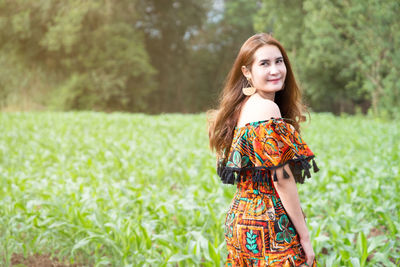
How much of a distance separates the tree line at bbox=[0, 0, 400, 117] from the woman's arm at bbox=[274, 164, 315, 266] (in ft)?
51.0

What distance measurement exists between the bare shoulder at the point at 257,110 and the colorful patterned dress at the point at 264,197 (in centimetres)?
3

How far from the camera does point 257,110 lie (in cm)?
162

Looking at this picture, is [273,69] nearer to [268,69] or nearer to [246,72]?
[268,69]

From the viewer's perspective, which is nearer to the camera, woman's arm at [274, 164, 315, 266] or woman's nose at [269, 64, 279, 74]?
woman's arm at [274, 164, 315, 266]

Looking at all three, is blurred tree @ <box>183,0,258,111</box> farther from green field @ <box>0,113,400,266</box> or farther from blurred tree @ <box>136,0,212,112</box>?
green field @ <box>0,113,400,266</box>

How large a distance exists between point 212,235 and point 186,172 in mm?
2215

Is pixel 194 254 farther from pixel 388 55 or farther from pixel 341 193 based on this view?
pixel 388 55

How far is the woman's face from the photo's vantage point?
1.70m

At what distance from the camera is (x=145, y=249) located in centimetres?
299

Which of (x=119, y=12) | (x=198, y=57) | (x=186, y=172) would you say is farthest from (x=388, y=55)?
(x=198, y=57)

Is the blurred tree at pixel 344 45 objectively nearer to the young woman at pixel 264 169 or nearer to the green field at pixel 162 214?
the green field at pixel 162 214

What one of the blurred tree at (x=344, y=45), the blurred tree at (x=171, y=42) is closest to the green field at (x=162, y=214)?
the blurred tree at (x=344, y=45)

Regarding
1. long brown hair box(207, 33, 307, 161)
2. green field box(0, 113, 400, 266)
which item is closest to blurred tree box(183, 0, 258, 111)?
green field box(0, 113, 400, 266)

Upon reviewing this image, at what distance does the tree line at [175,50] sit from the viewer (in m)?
17.4
